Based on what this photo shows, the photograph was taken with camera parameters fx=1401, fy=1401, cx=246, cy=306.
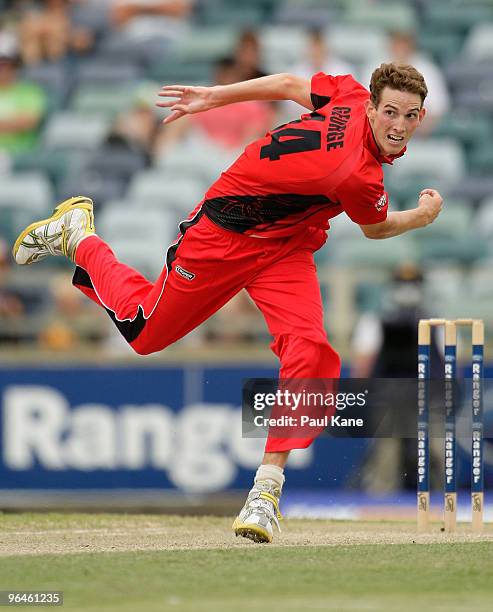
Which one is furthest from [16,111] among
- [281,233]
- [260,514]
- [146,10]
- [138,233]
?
[260,514]

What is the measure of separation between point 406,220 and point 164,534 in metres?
1.95

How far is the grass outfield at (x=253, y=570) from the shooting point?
4695 mm

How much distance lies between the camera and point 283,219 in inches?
246

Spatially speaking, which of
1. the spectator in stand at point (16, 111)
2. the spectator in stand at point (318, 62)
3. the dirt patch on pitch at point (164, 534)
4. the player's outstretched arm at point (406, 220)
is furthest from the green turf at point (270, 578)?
the spectator in stand at point (16, 111)

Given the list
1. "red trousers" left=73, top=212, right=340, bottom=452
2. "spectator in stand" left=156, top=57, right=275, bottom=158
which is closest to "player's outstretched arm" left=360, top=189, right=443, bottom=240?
"red trousers" left=73, top=212, right=340, bottom=452

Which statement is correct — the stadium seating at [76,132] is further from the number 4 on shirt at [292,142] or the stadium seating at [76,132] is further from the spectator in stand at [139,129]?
the number 4 on shirt at [292,142]

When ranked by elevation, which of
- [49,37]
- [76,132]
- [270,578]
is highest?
[49,37]

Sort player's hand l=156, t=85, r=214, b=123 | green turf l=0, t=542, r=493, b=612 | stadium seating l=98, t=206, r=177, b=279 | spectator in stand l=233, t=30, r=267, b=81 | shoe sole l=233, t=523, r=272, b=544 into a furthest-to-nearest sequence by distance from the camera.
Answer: spectator in stand l=233, t=30, r=267, b=81 → stadium seating l=98, t=206, r=177, b=279 → player's hand l=156, t=85, r=214, b=123 → shoe sole l=233, t=523, r=272, b=544 → green turf l=0, t=542, r=493, b=612

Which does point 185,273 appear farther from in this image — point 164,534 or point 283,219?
point 164,534

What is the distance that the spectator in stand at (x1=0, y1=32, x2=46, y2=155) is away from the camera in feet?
45.4

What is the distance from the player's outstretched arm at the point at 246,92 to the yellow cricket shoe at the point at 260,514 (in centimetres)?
172

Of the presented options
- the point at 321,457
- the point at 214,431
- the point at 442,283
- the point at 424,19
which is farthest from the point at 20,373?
the point at 424,19

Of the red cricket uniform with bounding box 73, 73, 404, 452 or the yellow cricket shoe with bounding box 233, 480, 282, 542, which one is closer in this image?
the red cricket uniform with bounding box 73, 73, 404, 452

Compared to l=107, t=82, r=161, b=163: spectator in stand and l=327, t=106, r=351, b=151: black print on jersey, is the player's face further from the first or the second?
l=107, t=82, r=161, b=163: spectator in stand
